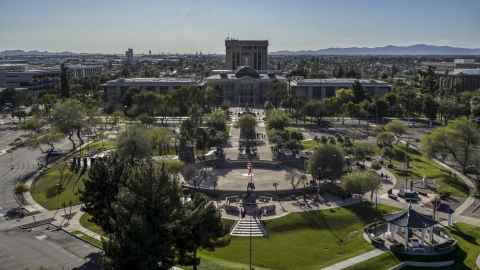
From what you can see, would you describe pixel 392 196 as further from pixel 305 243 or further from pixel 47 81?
pixel 47 81

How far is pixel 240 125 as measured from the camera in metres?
92.3

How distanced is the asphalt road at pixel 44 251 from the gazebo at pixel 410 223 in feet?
87.7

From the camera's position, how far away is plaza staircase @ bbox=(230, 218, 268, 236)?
4648cm

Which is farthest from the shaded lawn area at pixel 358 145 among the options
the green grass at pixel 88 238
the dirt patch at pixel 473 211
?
the green grass at pixel 88 238

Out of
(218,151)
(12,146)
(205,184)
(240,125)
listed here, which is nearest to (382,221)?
(205,184)

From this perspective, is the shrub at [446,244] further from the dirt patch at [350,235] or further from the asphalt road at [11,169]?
the asphalt road at [11,169]

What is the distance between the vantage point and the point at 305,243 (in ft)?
145

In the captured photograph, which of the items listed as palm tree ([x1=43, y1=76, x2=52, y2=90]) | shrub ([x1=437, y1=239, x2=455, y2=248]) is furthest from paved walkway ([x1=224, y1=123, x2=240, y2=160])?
palm tree ([x1=43, y1=76, x2=52, y2=90])

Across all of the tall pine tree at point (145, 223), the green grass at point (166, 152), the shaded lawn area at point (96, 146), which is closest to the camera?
the tall pine tree at point (145, 223)

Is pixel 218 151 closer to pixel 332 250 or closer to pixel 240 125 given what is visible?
pixel 240 125

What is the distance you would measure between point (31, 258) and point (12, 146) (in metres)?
53.2

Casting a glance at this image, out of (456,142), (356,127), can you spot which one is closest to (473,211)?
(456,142)

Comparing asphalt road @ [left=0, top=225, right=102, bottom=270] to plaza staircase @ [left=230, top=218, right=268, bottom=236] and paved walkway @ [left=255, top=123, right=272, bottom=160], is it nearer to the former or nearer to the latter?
plaza staircase @ [left=230, top=218, right=268, bottom=236]

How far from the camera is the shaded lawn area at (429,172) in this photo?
199 ft
